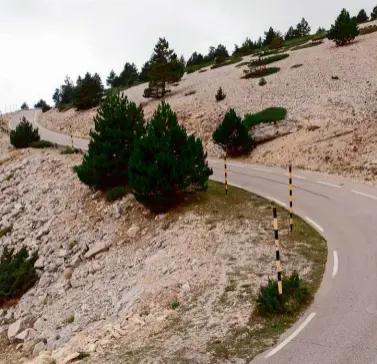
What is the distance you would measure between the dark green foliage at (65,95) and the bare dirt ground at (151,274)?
4981 cm

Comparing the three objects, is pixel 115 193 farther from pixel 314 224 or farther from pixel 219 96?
pixel 219 96

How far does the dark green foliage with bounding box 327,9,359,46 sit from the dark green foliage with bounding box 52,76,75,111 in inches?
1472

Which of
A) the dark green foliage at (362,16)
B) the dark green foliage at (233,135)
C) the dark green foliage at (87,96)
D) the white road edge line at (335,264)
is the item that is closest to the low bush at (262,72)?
the dark green foliage at (233,135)

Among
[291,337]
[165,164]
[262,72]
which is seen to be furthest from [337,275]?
[262,72]

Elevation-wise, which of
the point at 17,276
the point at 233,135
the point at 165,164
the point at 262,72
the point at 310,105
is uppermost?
the point at 262,72

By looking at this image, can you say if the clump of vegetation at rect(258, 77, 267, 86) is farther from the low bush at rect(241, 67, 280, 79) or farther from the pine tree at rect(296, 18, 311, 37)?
the pine tree at rect(296, 18, 311, 37)

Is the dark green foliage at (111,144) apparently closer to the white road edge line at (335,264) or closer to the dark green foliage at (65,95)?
the white road edge line at (335,264)

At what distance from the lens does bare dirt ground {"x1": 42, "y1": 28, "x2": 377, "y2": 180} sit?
25167 mm

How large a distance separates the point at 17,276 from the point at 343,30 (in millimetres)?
45211

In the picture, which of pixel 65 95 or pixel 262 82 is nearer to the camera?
pixel 262 82

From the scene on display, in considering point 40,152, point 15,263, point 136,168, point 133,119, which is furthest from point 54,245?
point 40,152

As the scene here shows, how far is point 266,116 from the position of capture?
32625 millimetres

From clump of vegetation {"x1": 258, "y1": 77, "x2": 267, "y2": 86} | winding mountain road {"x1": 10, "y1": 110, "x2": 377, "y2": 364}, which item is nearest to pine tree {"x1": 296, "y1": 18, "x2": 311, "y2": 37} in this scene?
clump of vegetation {"x1": 258, "y1": 77, "x2": 267, "y2": 86}

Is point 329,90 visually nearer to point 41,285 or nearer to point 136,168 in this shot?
point 136,168
